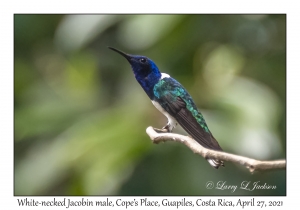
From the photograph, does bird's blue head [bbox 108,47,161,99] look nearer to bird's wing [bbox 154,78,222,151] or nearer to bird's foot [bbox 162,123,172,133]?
bird's wing [bbox 154,78,222,151]

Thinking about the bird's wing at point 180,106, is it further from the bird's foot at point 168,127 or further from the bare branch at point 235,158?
the bare branch at point 235,158

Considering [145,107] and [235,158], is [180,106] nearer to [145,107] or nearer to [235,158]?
[145,107]

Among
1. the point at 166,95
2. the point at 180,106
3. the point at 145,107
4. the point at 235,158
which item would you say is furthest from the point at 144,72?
the point at 235,158

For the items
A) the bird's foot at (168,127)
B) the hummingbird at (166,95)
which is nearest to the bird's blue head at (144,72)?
the hummingbird at (166,95)

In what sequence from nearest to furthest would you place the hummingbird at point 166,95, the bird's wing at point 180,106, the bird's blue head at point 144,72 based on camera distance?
1. the bird's wing at point 180,106
2. the hummingbird at point 166,95
3. the bird's blue head at point 144,72

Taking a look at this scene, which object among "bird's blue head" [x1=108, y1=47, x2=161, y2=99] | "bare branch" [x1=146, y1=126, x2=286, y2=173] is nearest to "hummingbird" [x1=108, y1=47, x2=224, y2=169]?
"bird's blue head" [x1=108, y1=47, x2=161, y2=99]

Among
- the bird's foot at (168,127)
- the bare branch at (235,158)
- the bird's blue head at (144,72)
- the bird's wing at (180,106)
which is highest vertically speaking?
the bird's blue head at (144,72)

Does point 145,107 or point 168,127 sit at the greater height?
point 145,107

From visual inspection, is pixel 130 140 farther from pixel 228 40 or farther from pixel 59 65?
pixel 59 65
